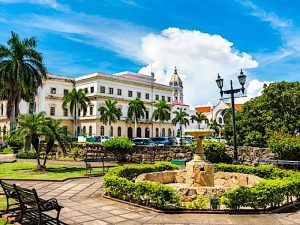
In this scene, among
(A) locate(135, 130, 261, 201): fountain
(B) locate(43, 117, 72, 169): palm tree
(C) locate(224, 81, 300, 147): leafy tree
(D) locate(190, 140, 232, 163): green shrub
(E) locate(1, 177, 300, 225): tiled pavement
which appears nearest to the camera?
(E) locate(1, 177, 300, 225): tiled pavement

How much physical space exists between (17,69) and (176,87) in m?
75.3

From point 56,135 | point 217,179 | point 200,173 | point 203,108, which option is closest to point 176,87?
point 203,108

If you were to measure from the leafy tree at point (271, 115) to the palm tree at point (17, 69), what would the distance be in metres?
23.0

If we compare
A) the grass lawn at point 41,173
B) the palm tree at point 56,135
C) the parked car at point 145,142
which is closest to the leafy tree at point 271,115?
the parked car at point 145,142

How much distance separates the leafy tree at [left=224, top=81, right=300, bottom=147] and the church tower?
7650cm

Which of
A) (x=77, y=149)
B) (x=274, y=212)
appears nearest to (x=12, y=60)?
(x=77, y=149)

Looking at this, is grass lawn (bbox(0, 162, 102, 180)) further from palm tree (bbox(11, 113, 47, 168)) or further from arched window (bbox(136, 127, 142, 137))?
arched window (bbox(136, 127, 142, 137))

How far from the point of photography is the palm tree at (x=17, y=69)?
3172cm

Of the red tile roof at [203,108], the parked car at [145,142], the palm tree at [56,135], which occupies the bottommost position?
the parked car at [145,142]

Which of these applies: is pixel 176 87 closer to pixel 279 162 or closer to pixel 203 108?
pixel 203 108

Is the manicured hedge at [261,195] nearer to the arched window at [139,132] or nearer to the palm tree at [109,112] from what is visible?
the palm tree at [109,112]

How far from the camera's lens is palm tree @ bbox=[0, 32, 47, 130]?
31.7 m

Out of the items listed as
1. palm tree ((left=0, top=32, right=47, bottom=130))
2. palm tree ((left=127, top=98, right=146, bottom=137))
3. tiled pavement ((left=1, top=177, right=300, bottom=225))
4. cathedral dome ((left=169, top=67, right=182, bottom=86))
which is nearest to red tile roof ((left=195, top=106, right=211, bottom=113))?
cathedral dome ((left=169, top=67, right=182, bottom=86))

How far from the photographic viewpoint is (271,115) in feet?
74.7
